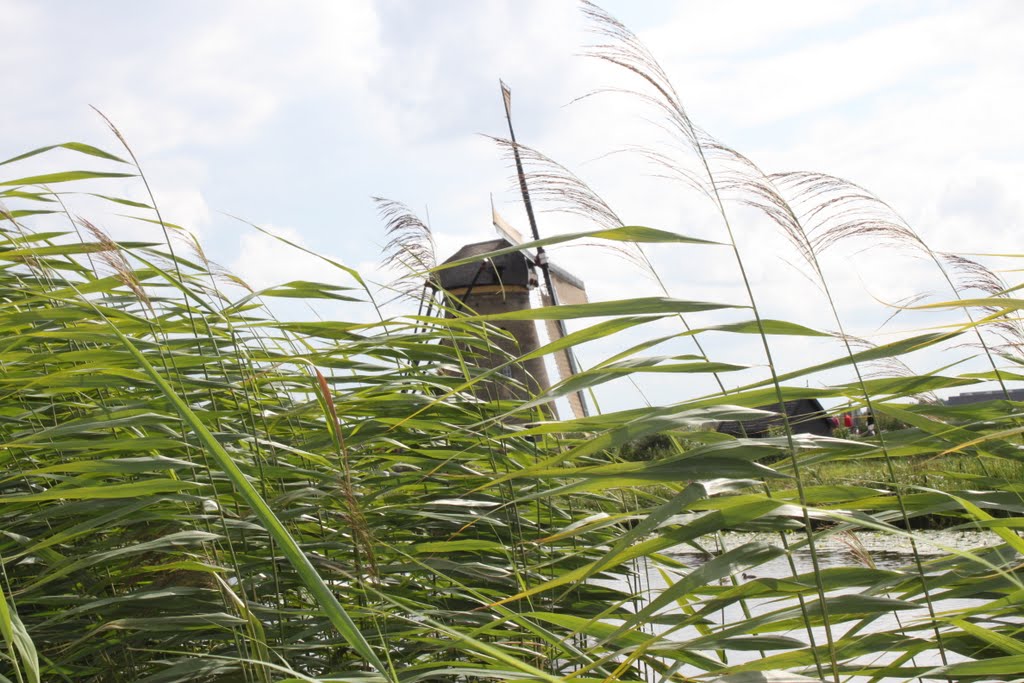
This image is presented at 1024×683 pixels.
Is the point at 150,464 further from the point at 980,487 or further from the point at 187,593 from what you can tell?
the point at 980,487

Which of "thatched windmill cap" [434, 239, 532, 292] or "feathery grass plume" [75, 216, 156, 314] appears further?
"thatched windmill cap" [434, 239, 532, 292]

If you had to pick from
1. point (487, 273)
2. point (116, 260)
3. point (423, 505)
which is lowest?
point (423, 505)

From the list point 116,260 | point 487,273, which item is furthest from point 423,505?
point 487,273

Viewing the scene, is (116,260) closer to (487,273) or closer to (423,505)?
(423,505)

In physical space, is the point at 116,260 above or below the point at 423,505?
above

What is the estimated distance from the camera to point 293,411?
5.16 feet

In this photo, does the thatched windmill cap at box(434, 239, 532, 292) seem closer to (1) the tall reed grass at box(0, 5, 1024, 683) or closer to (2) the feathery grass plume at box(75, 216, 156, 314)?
(1) the tall reed grass at box(0, 5, 1024, 683)

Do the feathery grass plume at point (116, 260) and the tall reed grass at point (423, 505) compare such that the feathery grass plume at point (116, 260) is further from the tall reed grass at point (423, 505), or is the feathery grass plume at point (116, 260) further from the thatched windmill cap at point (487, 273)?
the thatched windmill cap at point (487, 273)

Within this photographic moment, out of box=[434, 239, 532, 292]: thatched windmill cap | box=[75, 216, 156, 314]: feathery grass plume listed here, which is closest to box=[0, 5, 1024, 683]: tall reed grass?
box=[75, 216, 156, 314]: feathery grass plume

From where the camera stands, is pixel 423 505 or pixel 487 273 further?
pixel 487 273

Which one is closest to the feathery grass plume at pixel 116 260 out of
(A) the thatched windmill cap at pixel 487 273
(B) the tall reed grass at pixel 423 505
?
(B) the tall reed grass at pixel 423 505

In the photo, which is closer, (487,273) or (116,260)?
(116,260)

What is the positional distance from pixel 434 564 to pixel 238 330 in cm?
72

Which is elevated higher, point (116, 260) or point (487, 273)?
point (487, 273)
